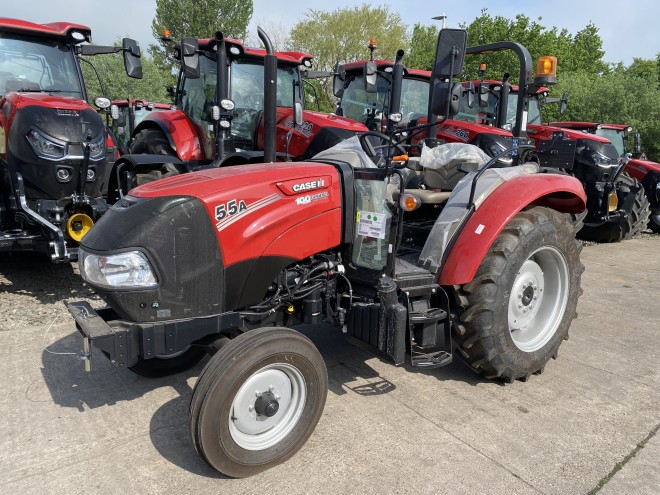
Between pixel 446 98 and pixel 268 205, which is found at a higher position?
pixel 446 98

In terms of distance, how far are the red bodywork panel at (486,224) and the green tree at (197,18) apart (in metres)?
32.3

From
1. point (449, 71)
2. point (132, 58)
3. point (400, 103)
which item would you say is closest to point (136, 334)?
point (449, 71)

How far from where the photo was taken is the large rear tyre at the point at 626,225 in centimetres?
898

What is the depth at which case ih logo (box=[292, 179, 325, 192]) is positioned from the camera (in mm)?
2779

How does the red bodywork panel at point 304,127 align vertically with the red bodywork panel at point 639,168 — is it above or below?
above

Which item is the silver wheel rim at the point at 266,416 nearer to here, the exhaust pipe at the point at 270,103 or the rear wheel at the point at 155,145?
the exhaust pipe at the point at 270,103

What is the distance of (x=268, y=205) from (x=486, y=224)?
1.31 metres

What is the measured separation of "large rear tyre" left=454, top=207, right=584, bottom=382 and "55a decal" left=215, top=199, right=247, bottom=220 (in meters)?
1.40

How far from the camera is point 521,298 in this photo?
3510 mm

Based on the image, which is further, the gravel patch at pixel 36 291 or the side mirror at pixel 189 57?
the side mirror at pixel 189 57

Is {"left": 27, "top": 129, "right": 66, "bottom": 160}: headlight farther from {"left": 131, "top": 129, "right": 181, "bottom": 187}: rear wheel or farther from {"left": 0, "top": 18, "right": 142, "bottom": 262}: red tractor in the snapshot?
{"left": 131, "top": 129, "right": 181, "bottom": 187}: rear wheel

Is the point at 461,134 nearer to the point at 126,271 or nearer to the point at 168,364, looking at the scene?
the point at 168,364

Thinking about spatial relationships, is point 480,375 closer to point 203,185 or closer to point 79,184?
point 203,185

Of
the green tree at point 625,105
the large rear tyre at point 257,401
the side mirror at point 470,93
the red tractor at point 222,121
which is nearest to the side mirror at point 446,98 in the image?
the large rear tyre at point 257,401
